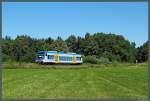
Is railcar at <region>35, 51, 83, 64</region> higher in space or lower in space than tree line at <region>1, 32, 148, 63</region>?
lower

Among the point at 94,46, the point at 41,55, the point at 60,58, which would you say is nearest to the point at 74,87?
the point at 41,55

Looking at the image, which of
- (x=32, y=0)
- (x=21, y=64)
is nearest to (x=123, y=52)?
(x=21, y=64)

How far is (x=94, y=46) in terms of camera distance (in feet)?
99.6

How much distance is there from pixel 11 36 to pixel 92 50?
6741mm

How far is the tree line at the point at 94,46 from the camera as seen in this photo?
84.7ft

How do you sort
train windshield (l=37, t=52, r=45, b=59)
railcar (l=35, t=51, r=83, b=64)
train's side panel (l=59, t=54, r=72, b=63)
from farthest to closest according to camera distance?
train's side panel (l=59, t=54, r=72, b=63)
railcar (l=35, t=51, r=83, b=64)
train windshield (l=37, t=52, r=45, b=59)

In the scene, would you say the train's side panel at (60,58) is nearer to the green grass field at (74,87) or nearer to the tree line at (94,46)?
the tree line at (94,46)

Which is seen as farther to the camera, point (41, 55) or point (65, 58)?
point (65, 58)

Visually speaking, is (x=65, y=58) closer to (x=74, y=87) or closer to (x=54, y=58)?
(x=54, y=58)

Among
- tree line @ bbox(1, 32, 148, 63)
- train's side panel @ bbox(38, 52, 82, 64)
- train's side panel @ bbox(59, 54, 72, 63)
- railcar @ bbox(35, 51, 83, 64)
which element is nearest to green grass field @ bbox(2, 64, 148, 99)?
railcar @ bbox(35, 51, 83, 64)

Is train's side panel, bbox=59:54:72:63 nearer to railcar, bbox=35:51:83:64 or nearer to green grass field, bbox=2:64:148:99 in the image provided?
railcar, bbox=35:51:83:64

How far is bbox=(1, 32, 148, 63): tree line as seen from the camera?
25.8 m

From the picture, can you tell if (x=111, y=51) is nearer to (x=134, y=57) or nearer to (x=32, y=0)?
(x=134, y=57)

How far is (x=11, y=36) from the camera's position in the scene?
25.8 metres
